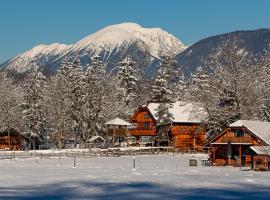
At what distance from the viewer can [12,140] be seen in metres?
91.1

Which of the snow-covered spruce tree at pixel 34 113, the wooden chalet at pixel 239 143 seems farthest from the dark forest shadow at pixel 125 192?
the snow-covered spruce tree at pixel 34 113

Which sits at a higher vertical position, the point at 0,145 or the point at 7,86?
the point at 7,86

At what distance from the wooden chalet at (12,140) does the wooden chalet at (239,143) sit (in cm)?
4045

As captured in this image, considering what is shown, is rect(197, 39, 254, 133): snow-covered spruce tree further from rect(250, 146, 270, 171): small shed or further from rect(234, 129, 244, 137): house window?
rect(250, 146, 270, 171): small shed

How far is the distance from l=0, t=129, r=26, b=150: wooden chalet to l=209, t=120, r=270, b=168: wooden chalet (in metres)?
40.4

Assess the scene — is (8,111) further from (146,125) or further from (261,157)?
(261,157)

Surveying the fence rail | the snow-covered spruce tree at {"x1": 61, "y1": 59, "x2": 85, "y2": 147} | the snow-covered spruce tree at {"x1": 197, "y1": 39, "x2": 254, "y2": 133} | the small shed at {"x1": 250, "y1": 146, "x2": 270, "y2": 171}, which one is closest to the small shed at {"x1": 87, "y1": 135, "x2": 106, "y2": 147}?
the snow-covered spruce tree at {"x1": 61, "y1": 59, "x2": 85, "y2": 147}

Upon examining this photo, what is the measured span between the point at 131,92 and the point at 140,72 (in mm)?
13686

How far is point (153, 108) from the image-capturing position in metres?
92.2

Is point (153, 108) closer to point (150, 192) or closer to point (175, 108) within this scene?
point (175, 108)

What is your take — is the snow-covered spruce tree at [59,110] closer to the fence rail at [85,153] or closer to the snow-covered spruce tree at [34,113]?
the snow-covered spruce tree at [34,113]

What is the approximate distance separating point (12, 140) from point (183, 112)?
2910 cm

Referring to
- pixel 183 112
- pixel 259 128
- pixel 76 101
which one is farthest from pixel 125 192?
pixel 76 101

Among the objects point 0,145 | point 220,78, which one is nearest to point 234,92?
point 220,78
